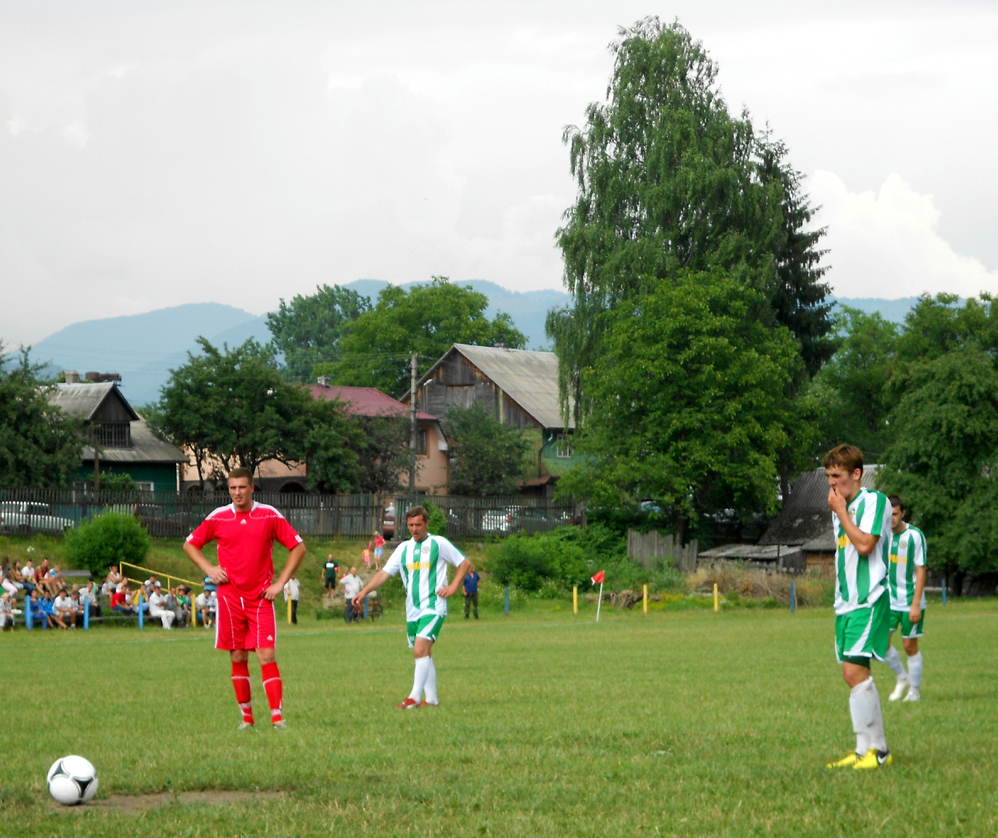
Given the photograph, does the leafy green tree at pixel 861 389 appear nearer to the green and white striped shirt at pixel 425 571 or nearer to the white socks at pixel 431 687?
the green and white striped shirt at pixel 425 571

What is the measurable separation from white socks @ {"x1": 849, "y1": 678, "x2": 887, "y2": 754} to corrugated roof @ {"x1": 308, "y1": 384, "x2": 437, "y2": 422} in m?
56.1

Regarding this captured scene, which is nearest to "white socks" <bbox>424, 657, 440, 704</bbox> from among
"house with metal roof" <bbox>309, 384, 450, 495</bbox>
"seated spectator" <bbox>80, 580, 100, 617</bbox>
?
"seated spectator" <bbox>80, 580, 100, 617</bbox>

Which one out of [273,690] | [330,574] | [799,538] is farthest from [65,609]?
[799,538]

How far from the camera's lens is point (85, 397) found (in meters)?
57.2

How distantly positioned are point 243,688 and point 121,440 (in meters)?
49.9

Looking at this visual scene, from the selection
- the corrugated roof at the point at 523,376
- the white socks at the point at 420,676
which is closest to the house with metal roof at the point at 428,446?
the corrugated roof at the point at 523,376

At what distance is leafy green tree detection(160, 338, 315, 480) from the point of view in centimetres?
5209

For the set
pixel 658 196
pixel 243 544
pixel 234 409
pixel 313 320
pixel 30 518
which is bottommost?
pixel 243 544

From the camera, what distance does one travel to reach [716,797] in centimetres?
623

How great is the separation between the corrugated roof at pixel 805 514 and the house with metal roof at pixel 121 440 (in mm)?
28059

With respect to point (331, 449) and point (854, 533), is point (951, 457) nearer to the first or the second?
point (331, 449)

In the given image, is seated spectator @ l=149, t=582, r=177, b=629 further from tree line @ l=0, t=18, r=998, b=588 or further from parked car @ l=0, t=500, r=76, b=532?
tree line @ l=0, t=18, r=998, b=588

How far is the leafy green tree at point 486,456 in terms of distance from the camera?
59594mm

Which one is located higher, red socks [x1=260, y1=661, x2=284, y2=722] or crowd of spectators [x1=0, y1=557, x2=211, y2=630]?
red socks [x1=260, y1=661, x2=284, y2=722]
